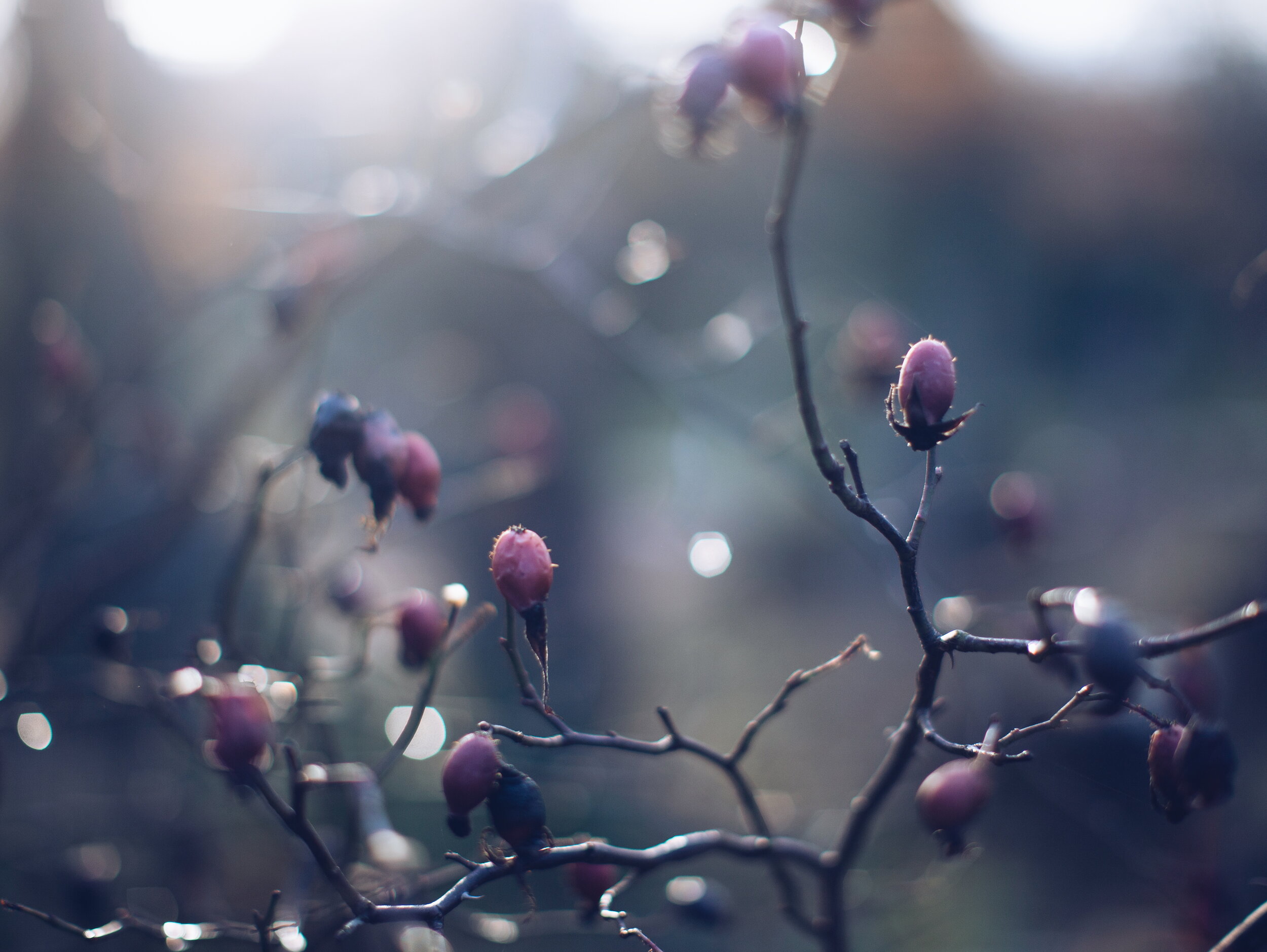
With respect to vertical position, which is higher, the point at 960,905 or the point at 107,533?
the point at 107,533

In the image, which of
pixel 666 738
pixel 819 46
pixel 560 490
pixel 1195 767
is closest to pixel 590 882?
pixel 666 738

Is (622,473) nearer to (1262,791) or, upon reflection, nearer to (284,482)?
(284,482)

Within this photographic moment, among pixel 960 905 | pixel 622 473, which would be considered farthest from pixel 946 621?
pixel 622 473

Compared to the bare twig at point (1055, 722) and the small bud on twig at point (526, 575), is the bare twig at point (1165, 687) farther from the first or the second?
the small bud on twig at point (526, 575)

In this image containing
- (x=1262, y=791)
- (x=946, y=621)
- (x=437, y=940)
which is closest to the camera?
(x=437, y=940)

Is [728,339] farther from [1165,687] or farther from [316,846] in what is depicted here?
[316,846]

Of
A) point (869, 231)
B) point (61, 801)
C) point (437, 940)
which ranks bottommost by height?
point (437, 940)
